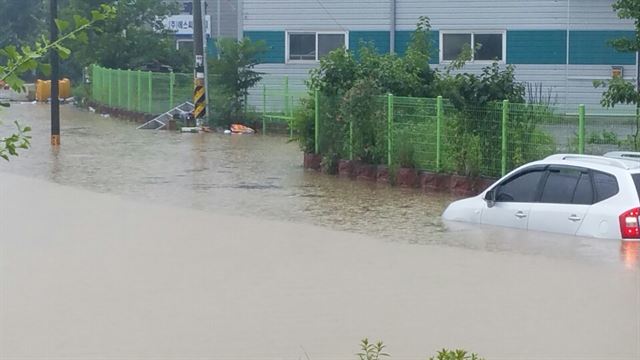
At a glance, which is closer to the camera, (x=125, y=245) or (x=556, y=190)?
(x=556, y=190)

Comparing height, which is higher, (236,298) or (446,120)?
(446,120)

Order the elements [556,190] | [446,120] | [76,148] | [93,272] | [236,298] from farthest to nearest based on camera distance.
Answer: [76,148] → [446,120] → [556,190] → [93,272] → [236,298]

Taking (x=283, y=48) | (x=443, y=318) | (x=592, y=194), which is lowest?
(x=443, y=318)

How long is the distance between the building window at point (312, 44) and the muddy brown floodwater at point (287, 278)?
15997 mm

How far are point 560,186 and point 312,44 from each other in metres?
23.8

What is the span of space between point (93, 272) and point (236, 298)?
2.19 metres

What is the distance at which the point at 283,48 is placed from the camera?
3756cm

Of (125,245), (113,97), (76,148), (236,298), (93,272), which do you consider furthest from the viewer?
(113,97)

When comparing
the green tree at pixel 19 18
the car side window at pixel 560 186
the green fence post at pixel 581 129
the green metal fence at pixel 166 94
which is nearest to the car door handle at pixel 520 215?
the car side window at pixel 560 186

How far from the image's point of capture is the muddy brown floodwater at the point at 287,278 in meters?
10.0

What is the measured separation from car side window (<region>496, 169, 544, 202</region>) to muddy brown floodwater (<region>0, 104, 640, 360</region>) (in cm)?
41

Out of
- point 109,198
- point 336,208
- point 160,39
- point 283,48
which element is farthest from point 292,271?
point 160,39

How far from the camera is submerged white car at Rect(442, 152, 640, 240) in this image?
1345 centimetres

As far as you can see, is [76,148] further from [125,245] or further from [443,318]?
[443,318]
